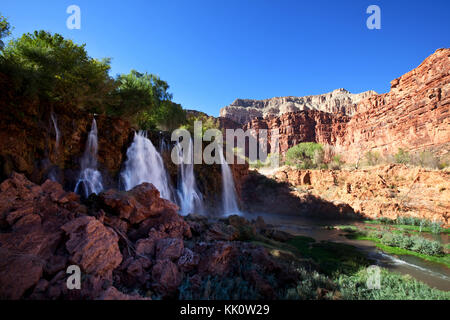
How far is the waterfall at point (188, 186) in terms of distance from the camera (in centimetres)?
1806

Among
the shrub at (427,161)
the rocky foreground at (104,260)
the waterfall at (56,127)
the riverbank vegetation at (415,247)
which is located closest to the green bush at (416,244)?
the riverbank vegetation at (415,247)

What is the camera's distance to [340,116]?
79750 millimetres

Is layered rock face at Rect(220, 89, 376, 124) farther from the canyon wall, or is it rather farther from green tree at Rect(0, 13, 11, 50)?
green tree at Rect(0, 13, 11, 50)

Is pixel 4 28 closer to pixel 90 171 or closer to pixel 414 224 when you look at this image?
pixel 90 171

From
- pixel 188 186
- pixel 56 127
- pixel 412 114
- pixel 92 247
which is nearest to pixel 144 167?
pixel 188 186

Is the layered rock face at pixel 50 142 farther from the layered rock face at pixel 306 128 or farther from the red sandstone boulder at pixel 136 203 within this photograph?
the layered rock face at pixel 306 128

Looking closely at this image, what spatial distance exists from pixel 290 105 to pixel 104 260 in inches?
5045

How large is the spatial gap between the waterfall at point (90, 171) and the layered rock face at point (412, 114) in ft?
171

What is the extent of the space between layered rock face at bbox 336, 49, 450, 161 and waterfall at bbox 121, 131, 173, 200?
47.8 meters

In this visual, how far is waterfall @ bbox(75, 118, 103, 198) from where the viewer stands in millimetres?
11343

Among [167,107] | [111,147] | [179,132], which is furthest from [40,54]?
[167,107]

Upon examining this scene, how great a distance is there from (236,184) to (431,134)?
4465 centimetres

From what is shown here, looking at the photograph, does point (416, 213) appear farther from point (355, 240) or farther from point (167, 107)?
point (167, 107)

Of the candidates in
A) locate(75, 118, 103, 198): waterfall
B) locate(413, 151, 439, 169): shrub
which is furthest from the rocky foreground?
locate(413, 151, 439, 169): shrub
